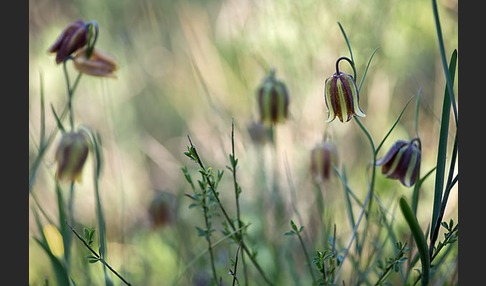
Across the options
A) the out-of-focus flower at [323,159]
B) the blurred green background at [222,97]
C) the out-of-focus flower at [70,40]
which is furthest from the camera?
the blurred green background at [222,97]

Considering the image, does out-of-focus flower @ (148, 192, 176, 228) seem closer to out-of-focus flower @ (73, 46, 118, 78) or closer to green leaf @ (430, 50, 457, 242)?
out-of-focus flower @ (73, 46, 118, 78)

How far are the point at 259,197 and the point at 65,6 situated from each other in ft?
5.47

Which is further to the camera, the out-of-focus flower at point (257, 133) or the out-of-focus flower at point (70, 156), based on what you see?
the out-of-focus flower at point (257, 133)

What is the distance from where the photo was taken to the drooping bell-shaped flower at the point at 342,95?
0.94 metres

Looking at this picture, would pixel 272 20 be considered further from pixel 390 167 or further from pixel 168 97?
pixel 390 167

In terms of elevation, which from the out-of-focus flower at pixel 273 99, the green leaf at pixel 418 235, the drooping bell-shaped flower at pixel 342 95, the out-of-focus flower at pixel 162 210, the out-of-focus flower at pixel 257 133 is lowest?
the green leaf at pixel 418 235

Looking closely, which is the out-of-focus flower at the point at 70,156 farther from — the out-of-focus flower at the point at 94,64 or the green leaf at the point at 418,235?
the green leaf at the point at 418,235

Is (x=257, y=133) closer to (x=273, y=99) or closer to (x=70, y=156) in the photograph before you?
(x=273, y=99)

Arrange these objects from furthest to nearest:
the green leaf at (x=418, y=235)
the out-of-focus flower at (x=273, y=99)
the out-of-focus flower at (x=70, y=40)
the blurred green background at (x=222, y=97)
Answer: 1. the blurred green background at (x=222, y=97)
2. the out-of-focus flower at (x=273, y=99)
3. the out-of-focus flower at (x=70, y=40)
4. the green leaf at (x=418, y=235)

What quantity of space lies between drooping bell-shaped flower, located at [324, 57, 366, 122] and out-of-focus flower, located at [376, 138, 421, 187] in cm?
17

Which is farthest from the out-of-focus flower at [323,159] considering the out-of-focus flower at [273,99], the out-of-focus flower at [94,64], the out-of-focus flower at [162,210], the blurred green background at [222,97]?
the out-of-focus flower at [94,64]

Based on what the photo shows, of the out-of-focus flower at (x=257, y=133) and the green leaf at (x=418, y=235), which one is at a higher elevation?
the out-of-focus flower at (x=257, y=133)

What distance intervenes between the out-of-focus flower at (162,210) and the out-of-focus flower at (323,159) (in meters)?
0.43

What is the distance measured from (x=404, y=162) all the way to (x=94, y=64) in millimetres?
737
